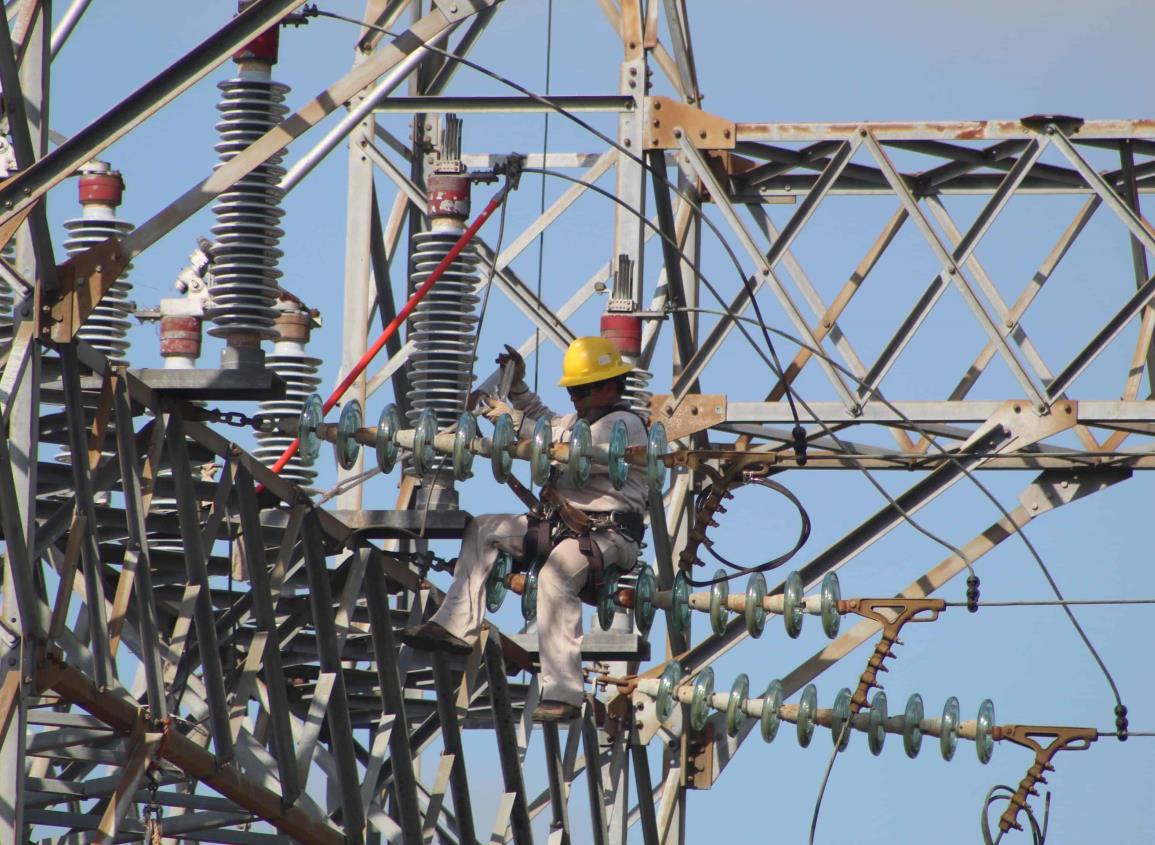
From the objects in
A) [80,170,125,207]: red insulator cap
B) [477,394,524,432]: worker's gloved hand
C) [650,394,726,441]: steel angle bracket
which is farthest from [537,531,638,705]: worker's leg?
[80,170,125,207]: red insulator cap

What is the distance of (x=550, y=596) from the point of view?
1561 cm

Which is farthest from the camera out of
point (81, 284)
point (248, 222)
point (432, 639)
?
point (432, 639)

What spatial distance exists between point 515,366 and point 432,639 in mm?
1656

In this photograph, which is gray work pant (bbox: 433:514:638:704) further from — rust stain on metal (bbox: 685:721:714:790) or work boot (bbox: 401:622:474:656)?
rust stain on metal (bbox: 685:721:714:790)

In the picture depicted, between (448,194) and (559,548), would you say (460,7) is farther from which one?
(448,194)

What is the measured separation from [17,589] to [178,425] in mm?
1916

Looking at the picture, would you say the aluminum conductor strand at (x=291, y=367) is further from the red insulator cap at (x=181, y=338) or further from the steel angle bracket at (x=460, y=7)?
the steel angle bracket at (x=460, y=7)

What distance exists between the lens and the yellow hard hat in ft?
51.8

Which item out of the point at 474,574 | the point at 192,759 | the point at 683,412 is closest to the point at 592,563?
the point at 474,574

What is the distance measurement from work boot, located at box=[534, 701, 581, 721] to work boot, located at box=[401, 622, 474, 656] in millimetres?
573

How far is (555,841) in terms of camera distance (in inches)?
675

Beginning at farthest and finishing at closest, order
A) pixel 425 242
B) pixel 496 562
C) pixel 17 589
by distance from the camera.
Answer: pixel 425 242, pixel 496 562, pixel 17 589

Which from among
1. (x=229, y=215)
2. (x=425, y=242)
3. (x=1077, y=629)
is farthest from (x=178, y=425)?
(x=1077, y=629)

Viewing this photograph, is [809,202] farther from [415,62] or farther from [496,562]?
[415,62]
